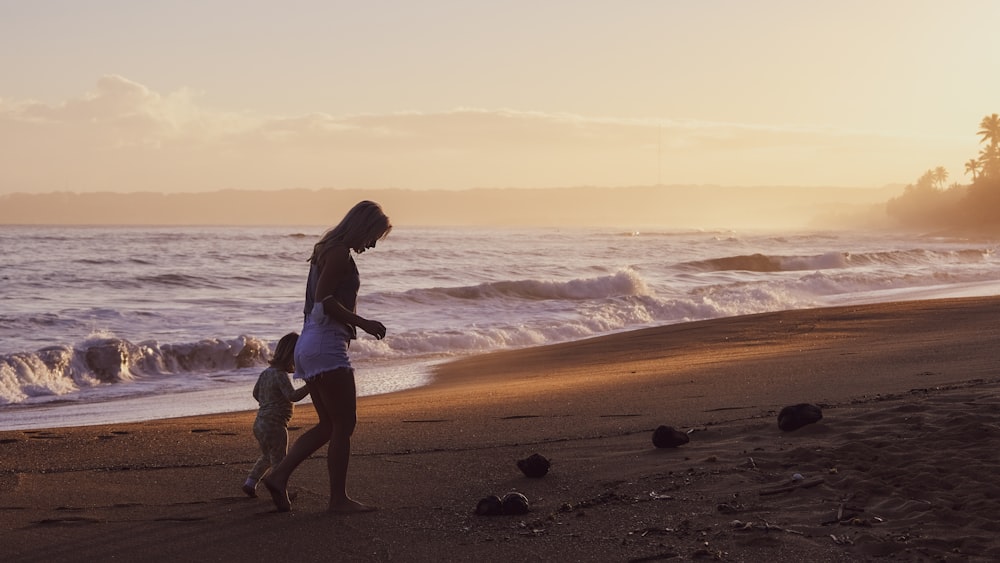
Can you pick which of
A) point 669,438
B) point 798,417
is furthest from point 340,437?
point 798,417

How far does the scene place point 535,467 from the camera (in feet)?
20.2

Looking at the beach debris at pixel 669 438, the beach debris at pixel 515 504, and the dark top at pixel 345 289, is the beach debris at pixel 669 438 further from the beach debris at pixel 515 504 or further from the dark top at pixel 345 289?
the dark top at pixel 345 289

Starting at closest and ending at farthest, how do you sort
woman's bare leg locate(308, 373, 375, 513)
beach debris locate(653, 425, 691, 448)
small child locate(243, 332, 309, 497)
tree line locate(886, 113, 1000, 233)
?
woman's bare leg locate(308, 373, 375, 513)
small child locate(243, 332, 309, 497)
beach debris locate(653, 425, 691, 448)
tree line locate(886, 113, 1000, 233)

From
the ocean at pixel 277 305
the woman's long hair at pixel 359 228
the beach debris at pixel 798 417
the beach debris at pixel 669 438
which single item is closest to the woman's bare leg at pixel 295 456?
the woman's long hair at pixel 359 228

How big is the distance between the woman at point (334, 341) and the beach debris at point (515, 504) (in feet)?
2.72

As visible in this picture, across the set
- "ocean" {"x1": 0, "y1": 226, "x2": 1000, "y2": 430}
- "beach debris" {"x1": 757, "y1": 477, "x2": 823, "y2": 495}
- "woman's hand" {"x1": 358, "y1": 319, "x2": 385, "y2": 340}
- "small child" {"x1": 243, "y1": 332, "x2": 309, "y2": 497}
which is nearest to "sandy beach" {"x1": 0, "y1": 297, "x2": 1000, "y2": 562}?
"beach debris" {"x1": 757, "y1": 477, "x2": 823, "y2": 495}

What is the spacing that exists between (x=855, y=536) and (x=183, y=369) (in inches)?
496

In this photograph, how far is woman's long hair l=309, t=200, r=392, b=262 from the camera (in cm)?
542

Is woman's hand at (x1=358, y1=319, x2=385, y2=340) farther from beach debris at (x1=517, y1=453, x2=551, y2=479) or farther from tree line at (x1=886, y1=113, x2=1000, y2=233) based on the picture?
tree line at (x1=886, y1=113, x2=1000, y2=233)

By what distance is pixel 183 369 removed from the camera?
15.3 m

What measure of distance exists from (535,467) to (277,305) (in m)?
19.4

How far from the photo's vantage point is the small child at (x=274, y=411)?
5.97 metres

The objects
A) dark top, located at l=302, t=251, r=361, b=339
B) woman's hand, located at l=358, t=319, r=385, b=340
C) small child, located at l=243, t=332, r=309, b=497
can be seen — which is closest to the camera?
woman's hand, located at l=358, t=319, r=385, b=340

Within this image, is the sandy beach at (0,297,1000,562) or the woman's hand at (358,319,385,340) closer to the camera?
the sandy beach at (0,297,1000,562)
